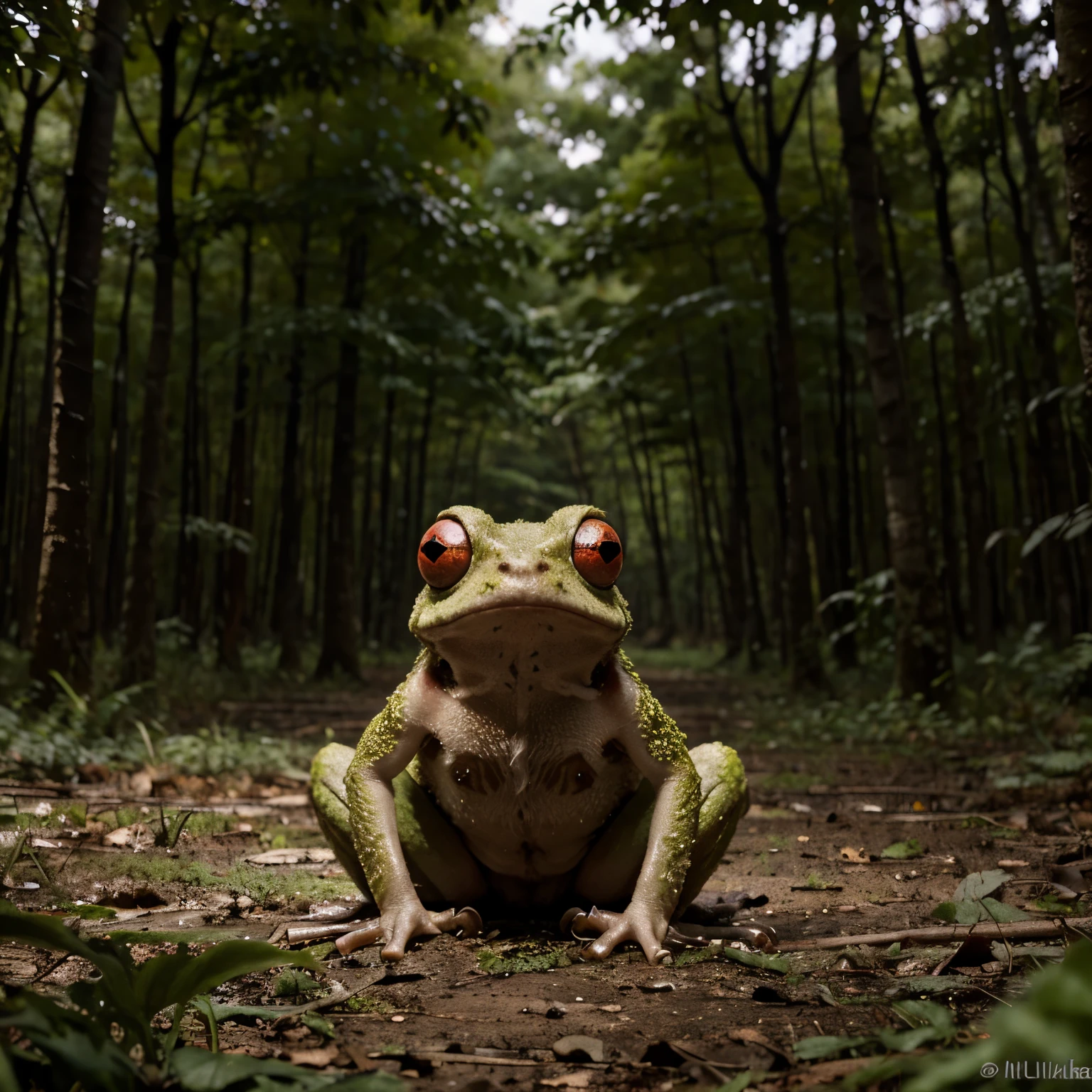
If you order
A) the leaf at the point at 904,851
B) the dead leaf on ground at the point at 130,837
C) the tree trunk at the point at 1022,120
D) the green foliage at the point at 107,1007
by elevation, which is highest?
the tree trunk at the point at 1022,120

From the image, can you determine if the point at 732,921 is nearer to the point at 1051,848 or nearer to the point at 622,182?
the point at 1051,848

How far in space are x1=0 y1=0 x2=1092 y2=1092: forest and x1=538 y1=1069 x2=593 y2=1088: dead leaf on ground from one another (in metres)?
0.01

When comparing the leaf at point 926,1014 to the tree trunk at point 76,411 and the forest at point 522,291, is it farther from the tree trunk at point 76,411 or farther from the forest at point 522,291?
the tree trunk at point 76,411

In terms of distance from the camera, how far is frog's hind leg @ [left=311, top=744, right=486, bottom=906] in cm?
303

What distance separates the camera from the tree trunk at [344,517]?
1488cm

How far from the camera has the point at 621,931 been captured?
2.66 m

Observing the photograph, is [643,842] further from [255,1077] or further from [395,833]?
[255,1077]

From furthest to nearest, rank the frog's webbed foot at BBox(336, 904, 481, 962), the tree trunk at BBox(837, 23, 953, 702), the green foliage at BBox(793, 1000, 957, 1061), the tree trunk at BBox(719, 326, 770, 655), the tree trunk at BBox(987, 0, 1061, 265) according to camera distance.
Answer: the tree trunk at BBox(719, 326, 770, 655) → the tree trunk at BBox(837, 23, 953, 702) → the tree trunk at BBox(987, 0, 1061, 265) → the frog's webbed foot at BBox(336, 904, 481, 962) → the green foliage at BBox(793, 1000, 957, 1061)

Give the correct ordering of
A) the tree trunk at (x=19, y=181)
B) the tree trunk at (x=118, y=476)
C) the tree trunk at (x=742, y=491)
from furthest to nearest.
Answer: the tree trunk at (x=742, y=491)
the tree trunk at (x=118, y=476)
the tree trunk at (x=19, y=181)

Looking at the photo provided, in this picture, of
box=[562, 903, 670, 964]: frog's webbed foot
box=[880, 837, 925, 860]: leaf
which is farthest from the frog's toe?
box=[880, 837, 925, 860]: leaf

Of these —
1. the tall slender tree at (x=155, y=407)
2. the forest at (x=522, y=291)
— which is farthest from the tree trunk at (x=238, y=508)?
the tall slender tree at (x=155, y=407)

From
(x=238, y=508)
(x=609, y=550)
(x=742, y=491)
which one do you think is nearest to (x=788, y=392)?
(x=742, y=491)

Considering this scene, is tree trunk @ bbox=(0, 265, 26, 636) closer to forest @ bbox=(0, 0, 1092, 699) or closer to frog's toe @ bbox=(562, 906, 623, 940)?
forest @ bbox=(0, 0, 1092, 699)

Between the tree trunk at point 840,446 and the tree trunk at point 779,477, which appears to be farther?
the tree trunk at point 779,477
